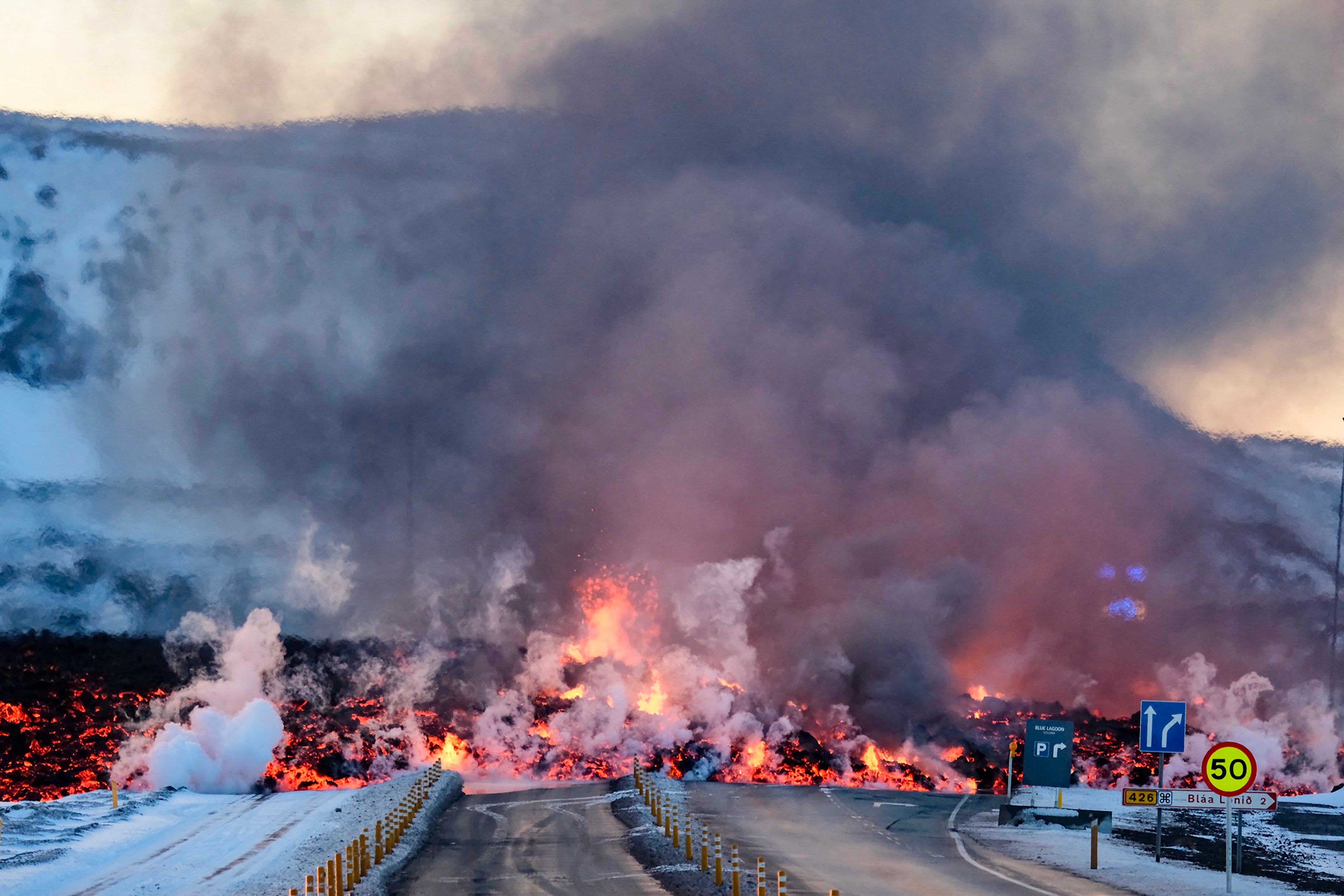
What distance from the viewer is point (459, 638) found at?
299 ft

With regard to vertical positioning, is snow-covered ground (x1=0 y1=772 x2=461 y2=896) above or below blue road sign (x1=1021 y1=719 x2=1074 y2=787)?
below

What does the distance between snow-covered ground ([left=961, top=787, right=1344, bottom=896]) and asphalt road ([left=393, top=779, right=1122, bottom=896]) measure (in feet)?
4.82

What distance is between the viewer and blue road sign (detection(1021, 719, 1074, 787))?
50.7m

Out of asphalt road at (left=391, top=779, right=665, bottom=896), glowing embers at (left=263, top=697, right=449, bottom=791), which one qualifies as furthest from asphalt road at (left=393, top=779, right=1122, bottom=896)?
glowing embers at (left=263, top=697, right=449, bottom=791)

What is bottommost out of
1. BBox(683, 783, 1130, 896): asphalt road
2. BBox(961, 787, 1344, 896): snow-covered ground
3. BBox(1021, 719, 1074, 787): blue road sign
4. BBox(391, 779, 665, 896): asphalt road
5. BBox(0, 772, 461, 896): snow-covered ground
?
BBox(0, 772, 461, 896): snow-covered ground

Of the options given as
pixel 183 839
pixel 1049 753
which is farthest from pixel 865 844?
pixel 183 839

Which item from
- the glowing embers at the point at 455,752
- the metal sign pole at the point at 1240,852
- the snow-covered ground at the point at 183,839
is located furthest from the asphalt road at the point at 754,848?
the glowing embers at the point at 455,752

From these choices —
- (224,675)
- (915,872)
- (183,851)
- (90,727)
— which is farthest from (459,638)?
(915,872)

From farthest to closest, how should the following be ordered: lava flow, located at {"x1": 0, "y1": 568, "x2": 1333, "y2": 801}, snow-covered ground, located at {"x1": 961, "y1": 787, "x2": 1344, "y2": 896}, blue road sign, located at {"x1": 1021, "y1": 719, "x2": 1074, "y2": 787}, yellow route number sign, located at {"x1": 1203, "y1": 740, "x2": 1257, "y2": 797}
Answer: lava flow, located at {"x1": 0, "y1": 568, "x2": 1333, "y2": 801}
blue road sign, located at {"x1": 1021, "y1": 719, "x2": 1074, "y2": 787}
snow-covered ground, located at {"x1": 961, "y1": 787, "x2": 1344, "y2": 896}
yellow route number sign, located at {"x1": 1203, "y1": 740, "x2": 1257, "y2": 797}

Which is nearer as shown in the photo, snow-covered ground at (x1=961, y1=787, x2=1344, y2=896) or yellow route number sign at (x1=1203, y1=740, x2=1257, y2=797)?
yellow route number sign at (x1=1203, y1=740, x2=1257, y2=797)

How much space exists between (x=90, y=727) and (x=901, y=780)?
51580 millimetres

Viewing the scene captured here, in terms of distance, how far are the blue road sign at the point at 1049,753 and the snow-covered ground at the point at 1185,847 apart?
1980 millimetres

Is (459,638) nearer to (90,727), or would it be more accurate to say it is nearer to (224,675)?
(224,675)

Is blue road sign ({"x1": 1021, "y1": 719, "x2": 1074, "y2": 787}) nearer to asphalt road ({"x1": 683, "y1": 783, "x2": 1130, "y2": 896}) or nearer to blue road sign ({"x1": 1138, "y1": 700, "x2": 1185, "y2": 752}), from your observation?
asphalt road ({"x1": 683, "y1": 783, "x2": 1130, "y2": 896})
